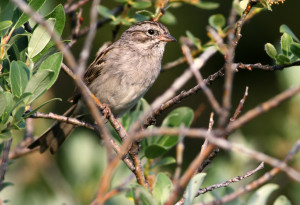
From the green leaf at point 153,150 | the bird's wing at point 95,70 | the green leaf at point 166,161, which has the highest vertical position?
the bird's wing at point 95,70

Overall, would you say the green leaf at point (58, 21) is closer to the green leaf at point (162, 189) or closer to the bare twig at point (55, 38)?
the green leaf at point (162, 189)

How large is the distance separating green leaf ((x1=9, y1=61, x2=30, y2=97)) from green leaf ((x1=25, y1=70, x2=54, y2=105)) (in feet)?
0.07

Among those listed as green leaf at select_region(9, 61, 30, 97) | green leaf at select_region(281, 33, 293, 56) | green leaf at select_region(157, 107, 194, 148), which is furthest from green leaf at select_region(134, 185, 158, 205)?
green leaf at select_region(157, 107, 194, 148)

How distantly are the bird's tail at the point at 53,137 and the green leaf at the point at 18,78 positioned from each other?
1331 mm

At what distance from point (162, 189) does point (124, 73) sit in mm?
2094

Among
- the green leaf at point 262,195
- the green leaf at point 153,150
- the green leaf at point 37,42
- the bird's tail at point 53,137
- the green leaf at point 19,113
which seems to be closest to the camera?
the green leaf at point 262,195

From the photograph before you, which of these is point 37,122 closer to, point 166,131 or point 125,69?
point 125,69

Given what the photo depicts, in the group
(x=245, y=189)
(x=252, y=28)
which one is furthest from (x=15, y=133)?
(x=252, y=28)

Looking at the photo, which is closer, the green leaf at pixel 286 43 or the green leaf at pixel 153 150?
the green leaf at pixel 286 43

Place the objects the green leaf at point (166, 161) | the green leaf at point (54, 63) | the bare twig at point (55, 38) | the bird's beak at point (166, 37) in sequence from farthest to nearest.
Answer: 1. the bird's beak at point (166, 37)
2. the green leaf at point (166, 161)
3. the green leaf at point (54, 63)
4. the bare twig at point (55, 38)

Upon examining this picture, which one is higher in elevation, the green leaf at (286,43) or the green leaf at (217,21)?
the green leaf at (217,21)

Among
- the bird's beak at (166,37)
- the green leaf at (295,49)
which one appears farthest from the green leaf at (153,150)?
the bird's beak at (166,37)

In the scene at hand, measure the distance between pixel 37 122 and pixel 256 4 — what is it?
6.42ft

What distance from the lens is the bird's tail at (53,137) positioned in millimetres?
3258
